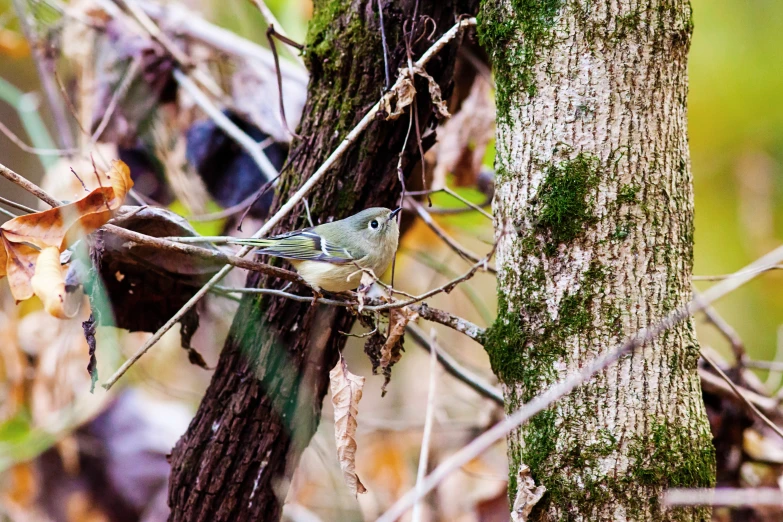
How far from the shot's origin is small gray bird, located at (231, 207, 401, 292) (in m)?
2.36

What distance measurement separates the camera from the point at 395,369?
6.84m

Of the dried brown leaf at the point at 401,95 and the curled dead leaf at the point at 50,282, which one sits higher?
the dried brown leaf at the point at 401,95

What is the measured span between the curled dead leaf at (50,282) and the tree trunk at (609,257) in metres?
1.09

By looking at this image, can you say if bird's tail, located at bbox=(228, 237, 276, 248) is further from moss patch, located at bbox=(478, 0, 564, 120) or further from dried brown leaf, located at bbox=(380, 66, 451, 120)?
moss patch, located at bbox=(478, 0, 564, 120)

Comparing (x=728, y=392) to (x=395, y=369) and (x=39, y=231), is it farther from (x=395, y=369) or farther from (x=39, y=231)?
(x=395, y=369)

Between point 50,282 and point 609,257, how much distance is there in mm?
1376

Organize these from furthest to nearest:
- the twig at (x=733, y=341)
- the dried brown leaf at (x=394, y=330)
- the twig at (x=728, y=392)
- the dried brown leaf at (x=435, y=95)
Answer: the twig at (x=733, y=341) < the twig at (x=728, y=392) < the dried brown leaf at (x=435, y=95) < the dried brown leaf at (x=394, y=330)

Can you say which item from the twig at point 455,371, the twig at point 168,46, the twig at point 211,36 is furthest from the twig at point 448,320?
the twig at point 168,46

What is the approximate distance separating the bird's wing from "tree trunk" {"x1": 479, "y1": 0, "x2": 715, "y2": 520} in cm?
85

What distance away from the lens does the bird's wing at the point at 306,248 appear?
233 centimetres

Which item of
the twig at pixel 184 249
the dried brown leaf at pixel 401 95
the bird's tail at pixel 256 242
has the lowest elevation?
the twig at pixel 184 249

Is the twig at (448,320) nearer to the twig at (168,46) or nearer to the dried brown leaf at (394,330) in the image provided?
the dried brown leaf at (394,330)

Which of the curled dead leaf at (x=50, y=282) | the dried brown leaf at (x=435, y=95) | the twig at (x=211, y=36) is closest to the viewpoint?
the curled dead leaf at (x=50, y=282)

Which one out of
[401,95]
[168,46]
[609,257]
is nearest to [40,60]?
[168,46]
